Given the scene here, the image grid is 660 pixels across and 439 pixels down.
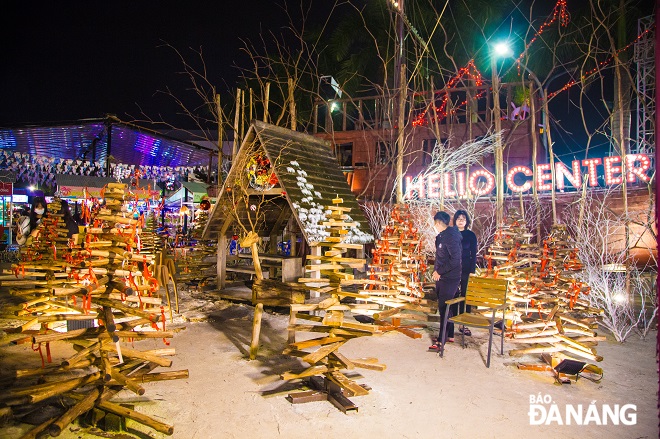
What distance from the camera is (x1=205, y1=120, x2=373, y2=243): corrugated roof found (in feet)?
29.7

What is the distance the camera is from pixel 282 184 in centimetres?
907

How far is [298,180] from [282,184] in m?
0.65

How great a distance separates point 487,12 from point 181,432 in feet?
77.5

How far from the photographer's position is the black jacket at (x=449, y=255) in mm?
7648

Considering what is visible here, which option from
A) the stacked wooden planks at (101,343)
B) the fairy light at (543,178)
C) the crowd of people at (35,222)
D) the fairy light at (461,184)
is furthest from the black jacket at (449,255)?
the fairy light at (461,184)

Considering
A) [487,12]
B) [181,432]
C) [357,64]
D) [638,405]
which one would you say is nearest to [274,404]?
[181,432]

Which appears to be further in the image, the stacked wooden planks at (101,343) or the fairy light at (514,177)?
the fairy light at (514,177)

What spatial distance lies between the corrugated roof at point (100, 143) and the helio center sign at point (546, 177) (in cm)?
1052

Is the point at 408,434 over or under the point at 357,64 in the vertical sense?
under

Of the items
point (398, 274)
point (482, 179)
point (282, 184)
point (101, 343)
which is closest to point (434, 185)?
point (482, 179)

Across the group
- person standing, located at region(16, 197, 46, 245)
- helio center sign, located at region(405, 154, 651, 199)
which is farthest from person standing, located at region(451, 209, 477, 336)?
person standing, located at region(16, 197, 46, 245)

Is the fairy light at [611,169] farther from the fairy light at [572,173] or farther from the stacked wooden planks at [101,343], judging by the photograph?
the stacked wooden planks at [101,343]

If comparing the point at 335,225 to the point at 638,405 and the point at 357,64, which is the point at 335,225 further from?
the point at 357,64

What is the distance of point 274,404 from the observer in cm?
512
